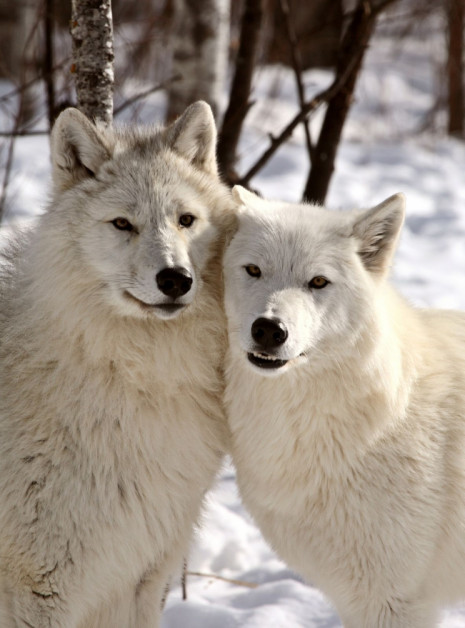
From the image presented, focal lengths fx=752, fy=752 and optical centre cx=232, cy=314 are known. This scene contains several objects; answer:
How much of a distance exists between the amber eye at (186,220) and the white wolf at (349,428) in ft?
0.72

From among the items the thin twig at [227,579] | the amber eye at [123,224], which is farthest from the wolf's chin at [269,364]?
the thin twig at [227,579]

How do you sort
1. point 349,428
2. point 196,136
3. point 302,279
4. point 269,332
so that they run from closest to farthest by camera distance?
point 269,332
point 302,279
point 349,428
point 196,136

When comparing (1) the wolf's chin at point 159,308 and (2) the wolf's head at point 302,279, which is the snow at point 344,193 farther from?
(2) the wolf's head at point 302,279

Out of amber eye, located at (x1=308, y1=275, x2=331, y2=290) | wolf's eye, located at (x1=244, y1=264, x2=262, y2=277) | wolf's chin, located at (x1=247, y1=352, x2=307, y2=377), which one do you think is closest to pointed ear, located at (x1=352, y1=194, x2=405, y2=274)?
amber eye, located at (x1=308, y1=275, x2=331, y2=290)

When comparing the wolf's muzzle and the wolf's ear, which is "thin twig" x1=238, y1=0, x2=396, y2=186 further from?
the wolf's muzzle

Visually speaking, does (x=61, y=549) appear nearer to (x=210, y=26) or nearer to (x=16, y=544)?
(x=16, y=544)

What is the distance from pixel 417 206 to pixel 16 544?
7862mm

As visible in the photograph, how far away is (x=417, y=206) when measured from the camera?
32.1ft

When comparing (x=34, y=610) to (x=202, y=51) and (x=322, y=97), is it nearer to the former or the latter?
(x=322, y=97)

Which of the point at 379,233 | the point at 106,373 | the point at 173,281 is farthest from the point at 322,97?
the point at 106,373

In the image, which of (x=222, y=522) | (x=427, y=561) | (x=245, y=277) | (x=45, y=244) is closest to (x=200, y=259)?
(x=245, y=277)

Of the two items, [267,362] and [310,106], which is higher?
[310,106]

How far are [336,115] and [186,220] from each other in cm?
268

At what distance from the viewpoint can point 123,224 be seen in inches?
122
